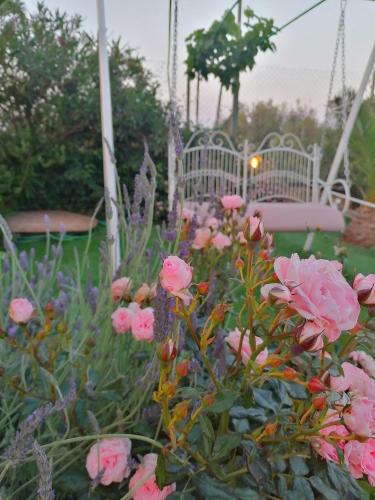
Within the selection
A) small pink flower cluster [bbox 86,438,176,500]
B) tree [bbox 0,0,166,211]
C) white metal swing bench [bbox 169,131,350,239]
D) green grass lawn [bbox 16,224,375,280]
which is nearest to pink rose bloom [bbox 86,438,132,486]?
small pink flower cluster [bbox 86,438,176,500]

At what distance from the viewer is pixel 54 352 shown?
2.54ft

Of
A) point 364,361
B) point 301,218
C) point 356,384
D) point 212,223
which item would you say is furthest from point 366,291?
point 301,218

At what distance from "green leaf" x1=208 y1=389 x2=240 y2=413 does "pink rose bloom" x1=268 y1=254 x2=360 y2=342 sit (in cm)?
16

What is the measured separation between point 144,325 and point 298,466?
0.99 feet

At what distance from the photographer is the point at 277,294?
41 cm

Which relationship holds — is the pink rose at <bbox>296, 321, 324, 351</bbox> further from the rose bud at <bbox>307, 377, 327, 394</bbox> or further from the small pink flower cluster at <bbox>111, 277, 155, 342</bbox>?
the small pink flower cluster at <bbox>111, 277, 155, 342</bbox>

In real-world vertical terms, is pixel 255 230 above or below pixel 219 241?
above

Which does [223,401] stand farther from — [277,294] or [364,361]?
Result: [364,361]

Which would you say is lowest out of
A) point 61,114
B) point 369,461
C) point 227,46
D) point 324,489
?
point 324,489

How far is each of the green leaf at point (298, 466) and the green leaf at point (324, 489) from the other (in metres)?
0.02

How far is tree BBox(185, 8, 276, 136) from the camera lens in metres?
4.26

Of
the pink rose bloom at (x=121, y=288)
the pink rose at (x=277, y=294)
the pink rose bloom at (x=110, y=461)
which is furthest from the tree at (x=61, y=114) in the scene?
the pink rose at (x=277, y=294)

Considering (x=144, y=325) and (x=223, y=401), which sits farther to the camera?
(x=144, y=325)

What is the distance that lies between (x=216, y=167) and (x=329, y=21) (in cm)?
202
